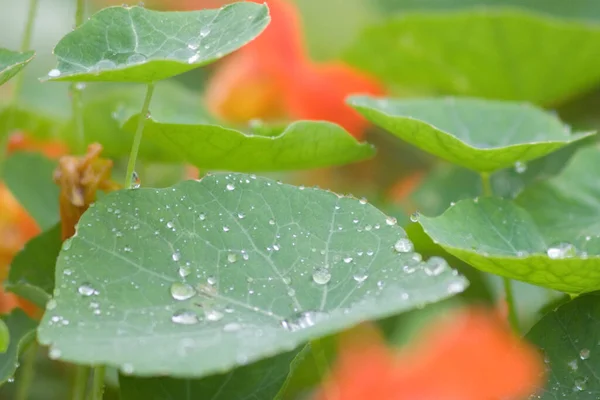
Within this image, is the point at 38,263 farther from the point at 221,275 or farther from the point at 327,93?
the point at 327,93

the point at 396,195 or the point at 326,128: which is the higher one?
the point at 326,128

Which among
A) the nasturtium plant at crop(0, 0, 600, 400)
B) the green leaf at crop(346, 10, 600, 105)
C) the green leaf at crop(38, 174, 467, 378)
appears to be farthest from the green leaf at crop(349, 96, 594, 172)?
the green leaf at crop(346, 10, 600, 105)

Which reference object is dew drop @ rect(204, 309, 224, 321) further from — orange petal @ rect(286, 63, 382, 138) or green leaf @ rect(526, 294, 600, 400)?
orange petal @ rect(286, 63, 382, 138)

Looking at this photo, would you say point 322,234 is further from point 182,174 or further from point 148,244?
point 182,174

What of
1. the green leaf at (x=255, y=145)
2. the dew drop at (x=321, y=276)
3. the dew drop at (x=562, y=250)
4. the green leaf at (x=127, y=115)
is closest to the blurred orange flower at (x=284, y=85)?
the green leaf at (x=127, y=115)

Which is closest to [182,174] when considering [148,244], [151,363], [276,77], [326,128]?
[276,77]

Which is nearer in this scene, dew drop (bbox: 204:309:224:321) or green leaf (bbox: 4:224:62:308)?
dew drop (bbox: 204:309:224:321)
